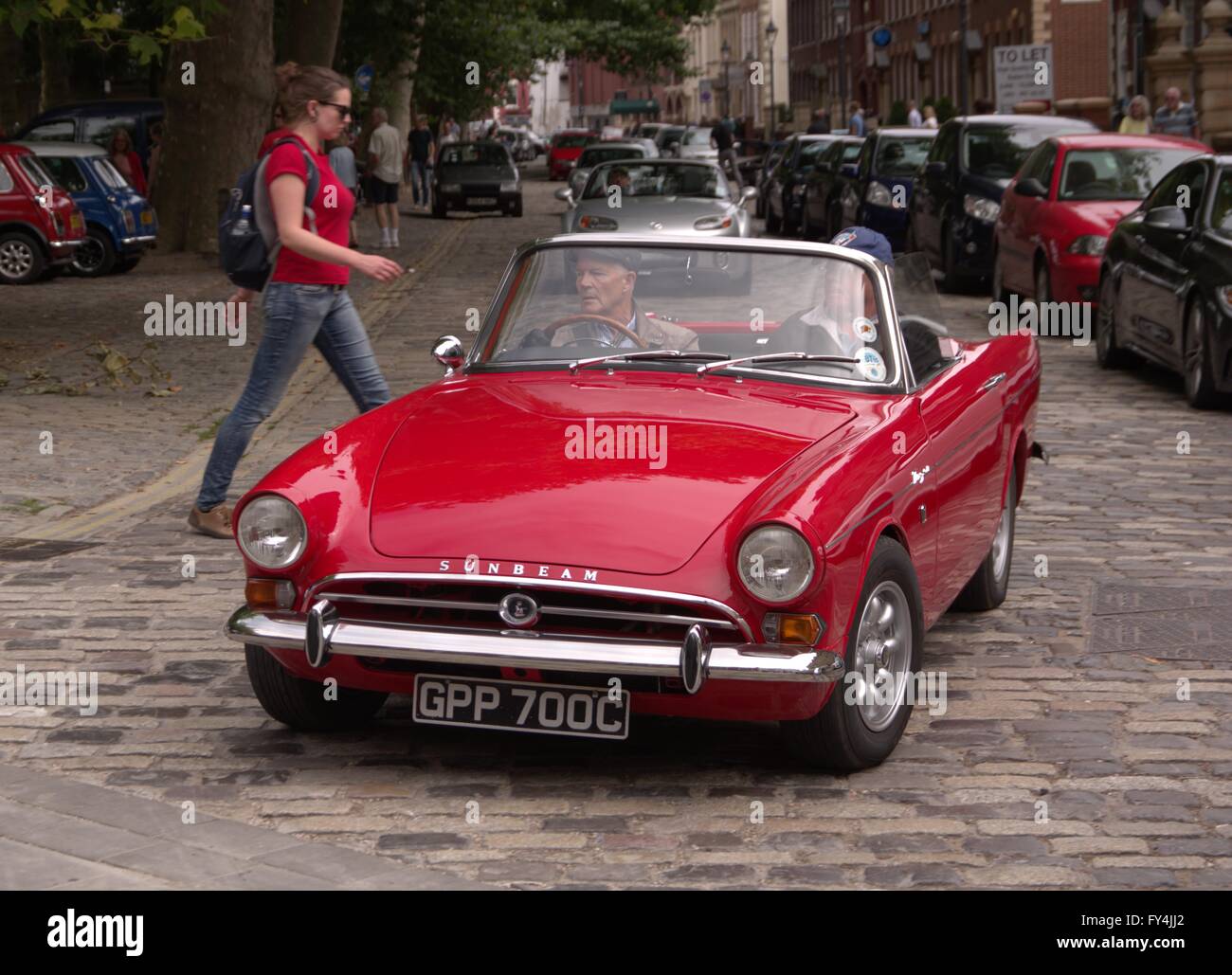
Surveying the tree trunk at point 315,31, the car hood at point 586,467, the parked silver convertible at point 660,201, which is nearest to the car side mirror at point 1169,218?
the car hood at point 586,467

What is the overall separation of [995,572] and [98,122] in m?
27.9

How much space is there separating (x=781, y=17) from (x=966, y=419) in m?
121

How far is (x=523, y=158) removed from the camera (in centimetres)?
11181

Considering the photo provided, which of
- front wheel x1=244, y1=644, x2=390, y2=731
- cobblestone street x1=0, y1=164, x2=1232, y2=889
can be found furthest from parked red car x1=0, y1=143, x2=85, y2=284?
front wheel x1=244, y1=644, x2=390, y2=731

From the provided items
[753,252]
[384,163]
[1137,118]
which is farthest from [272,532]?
[384,163]

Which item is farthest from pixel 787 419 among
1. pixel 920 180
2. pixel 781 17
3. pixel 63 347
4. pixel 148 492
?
pixel 781 17

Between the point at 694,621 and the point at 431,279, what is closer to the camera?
the point at 694,621

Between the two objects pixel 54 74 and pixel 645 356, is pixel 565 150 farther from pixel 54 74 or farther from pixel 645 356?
pixel 645 356

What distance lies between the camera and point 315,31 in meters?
29.3

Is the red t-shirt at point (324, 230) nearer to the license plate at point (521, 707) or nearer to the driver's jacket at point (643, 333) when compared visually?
the driver's jacket at point (643, 333)

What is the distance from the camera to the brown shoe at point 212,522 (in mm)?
9039

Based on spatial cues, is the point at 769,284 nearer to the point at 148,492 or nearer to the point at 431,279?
the point at 148,492

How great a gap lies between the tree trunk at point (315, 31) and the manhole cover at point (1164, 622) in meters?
23.0
